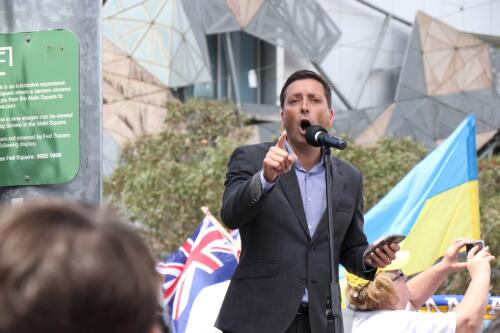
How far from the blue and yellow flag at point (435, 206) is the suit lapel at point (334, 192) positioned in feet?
10.5

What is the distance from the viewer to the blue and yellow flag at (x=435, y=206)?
7596mm

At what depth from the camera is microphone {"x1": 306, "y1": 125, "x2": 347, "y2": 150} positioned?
3.83m

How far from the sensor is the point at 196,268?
27.0 ft

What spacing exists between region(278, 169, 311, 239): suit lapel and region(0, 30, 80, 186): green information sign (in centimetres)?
89

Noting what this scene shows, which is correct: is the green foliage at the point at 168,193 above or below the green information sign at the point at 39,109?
below

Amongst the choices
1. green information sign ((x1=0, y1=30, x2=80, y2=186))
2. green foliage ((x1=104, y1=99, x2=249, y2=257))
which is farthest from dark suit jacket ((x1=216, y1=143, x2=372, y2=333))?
green foliage ((x1=104, y1=99, x2=249, y2=257))

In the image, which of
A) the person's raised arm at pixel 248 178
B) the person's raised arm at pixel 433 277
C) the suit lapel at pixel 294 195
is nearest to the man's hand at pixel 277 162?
the person's raised arm at pixel 248 178

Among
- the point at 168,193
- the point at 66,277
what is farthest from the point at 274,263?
the point at 168,193

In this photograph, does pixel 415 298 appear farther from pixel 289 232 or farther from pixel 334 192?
pixel 289 232

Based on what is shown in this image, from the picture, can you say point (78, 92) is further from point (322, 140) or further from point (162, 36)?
point (162, 36)

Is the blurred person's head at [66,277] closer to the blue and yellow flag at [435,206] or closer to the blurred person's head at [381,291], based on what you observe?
the blurred person's head at [381,291]

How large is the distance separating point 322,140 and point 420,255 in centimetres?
386

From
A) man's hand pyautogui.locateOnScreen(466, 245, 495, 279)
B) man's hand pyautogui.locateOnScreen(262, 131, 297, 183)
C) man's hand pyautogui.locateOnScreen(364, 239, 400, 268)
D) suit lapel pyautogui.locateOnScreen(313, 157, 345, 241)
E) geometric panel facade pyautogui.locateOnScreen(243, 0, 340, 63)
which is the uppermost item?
geometric panel facade pyautogui.locateOnScreen(243, 0, 340, 63)

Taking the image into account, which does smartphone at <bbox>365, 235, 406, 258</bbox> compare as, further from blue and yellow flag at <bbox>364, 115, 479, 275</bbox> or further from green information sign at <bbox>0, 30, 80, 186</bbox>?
blue and yellow flag at <bbox>364, 115, 479, 275</bbox>
